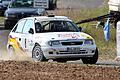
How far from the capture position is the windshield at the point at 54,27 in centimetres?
1765

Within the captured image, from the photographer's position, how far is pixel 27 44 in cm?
1772

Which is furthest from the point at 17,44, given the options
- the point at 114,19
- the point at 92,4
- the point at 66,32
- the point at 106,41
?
the point at 92,4

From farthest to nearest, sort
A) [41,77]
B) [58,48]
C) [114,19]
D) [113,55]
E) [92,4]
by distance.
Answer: [92,4]
[114,19]
[113,55]
[58,48]
[41,77]

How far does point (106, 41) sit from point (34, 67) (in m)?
11.7

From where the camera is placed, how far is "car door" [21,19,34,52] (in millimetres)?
17584

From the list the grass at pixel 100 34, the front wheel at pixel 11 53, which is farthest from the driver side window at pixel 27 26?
the grass at pixel 100 34

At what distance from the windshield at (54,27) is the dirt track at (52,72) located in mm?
3061

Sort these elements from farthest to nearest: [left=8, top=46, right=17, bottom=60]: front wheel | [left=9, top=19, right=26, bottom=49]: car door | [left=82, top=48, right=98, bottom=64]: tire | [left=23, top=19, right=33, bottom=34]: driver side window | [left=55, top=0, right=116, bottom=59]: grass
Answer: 1. [left=55, top=0, right=116, bottom=59]: grass
2. [left=8, top=46, right=17, bottom=60]: front wheel
3. [left=9, top=19, right=26, bottom=49]: car door
4. [left=23, top=19, right=33, bottom=34]: driver side window
5. [left=82, top=48, right=98, bottom=64]: tire

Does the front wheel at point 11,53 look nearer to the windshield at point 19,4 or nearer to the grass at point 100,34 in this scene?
the grass at point 100,34

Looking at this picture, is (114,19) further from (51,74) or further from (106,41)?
(51,74)

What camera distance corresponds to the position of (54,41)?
16.6m

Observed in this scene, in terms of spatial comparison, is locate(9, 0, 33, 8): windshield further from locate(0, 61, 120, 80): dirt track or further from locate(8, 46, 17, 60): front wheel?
locate(0, 61, 120, 80): dirt track

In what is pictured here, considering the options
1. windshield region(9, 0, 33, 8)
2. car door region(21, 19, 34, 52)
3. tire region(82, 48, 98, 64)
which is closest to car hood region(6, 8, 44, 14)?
windshield region(9, 0, 33, 8)

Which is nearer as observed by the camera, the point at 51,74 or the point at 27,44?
the point at 51,74
